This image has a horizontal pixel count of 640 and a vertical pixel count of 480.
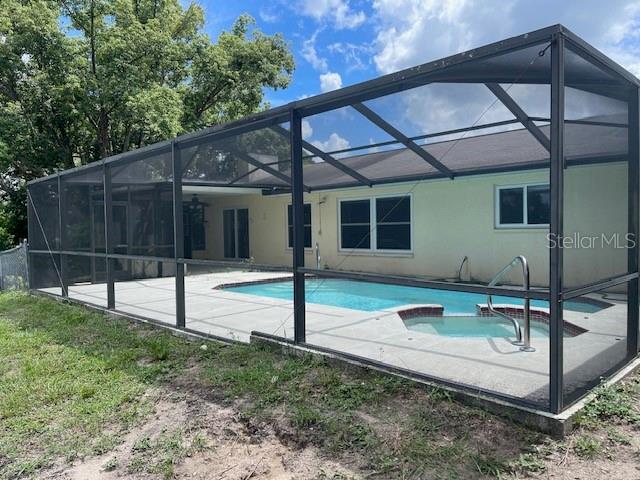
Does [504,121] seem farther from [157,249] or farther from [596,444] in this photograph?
[157,249]

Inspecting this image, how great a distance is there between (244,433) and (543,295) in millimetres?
2122

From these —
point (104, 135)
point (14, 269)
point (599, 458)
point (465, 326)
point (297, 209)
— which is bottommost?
point (465, 326)

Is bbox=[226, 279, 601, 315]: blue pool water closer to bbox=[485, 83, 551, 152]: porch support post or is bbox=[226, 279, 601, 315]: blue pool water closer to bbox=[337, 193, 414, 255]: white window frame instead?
bbox=[337, 193, 414, 255]: white window frame

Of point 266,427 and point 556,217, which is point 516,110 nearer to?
point 556,217

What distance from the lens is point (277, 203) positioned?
1391 cm

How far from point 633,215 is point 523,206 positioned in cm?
527

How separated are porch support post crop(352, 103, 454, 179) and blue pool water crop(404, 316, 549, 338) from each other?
2.60 metres

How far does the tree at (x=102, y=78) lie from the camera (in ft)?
38.2

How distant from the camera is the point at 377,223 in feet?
37.8

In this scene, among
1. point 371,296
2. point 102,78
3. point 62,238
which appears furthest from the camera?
point 102,78

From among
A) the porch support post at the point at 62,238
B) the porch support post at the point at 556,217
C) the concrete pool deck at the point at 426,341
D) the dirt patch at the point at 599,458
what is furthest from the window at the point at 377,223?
the dirt patch at the point at 599,458

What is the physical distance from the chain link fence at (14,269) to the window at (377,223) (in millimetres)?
7397

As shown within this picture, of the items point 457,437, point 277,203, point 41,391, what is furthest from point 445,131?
point 277,203

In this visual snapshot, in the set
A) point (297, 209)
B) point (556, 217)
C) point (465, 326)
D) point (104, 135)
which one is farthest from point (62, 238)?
point (556, 217)
